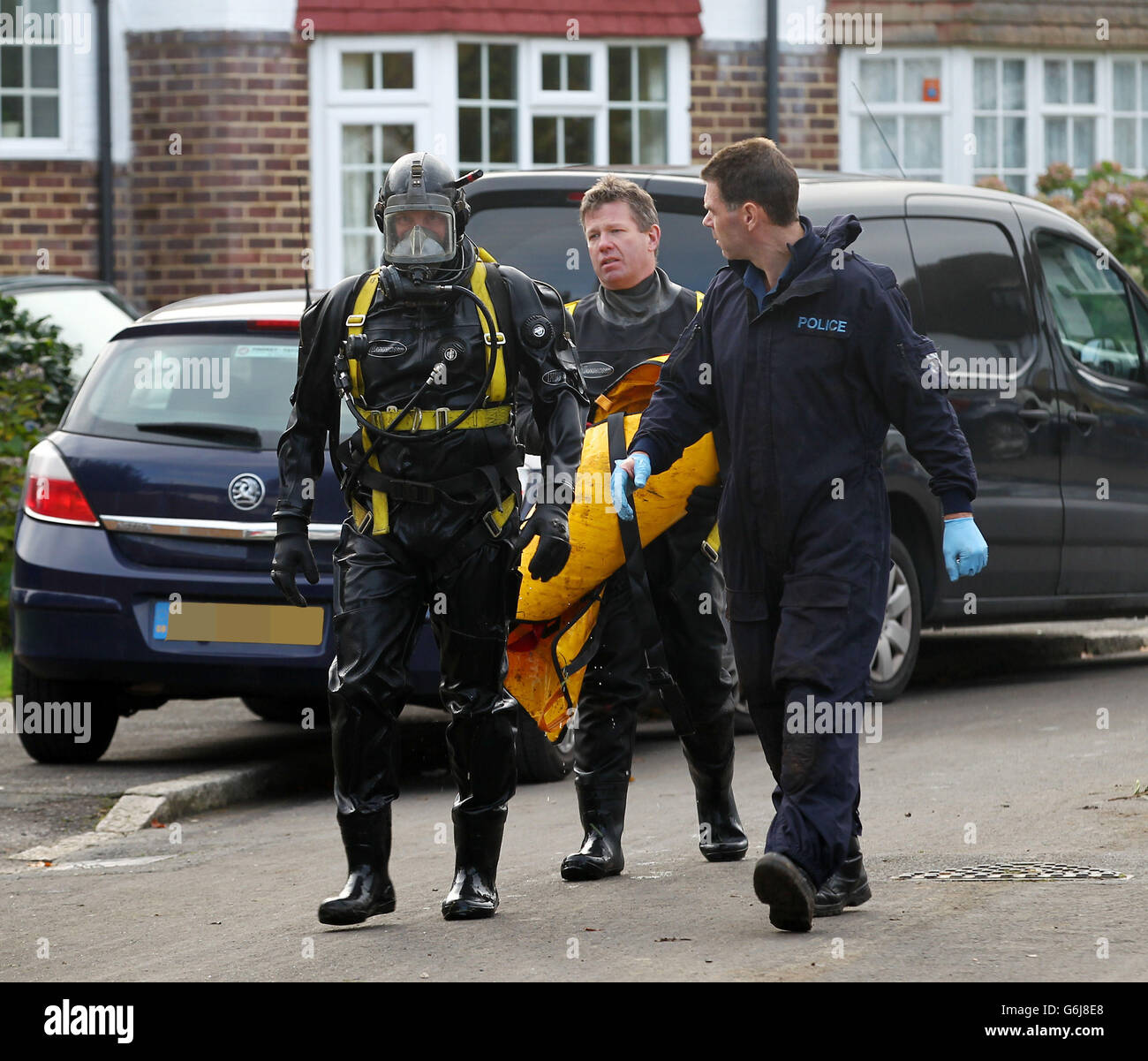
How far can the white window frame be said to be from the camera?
16.1m

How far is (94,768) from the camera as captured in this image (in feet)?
27.1

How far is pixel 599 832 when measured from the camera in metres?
6.08

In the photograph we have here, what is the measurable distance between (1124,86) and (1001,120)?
1.30 metres

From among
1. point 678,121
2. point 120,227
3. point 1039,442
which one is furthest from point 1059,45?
point 1039,442

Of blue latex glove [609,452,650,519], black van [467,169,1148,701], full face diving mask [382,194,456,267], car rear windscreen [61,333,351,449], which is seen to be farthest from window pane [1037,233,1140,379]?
full face diving mask [382,194,456,267]

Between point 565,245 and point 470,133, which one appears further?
point 470,133

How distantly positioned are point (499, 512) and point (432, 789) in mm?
2822

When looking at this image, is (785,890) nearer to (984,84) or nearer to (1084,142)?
(984,84)

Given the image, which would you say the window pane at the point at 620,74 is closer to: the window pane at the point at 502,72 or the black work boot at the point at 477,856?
the window pane at the point at 502,72

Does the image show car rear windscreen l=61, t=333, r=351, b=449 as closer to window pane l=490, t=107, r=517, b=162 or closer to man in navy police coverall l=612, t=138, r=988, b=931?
man in navy police coverall l=612, t=138, r=988, b=931

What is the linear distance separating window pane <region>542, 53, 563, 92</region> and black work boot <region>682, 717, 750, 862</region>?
10.9m

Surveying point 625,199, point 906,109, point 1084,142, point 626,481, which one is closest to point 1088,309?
point 625,199
